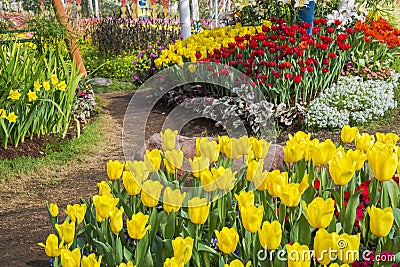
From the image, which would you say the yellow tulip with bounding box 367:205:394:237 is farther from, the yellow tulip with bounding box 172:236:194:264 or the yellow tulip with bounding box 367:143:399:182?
the yellow tulip with bounding box 172:236:194:264

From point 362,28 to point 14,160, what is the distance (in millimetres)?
4535

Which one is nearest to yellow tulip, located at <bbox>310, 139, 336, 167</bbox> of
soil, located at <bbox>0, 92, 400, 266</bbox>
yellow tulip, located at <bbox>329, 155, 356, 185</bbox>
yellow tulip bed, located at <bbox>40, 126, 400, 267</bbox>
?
yellow tulip bed, located at <bbox>40, 126, 400, 267</bbox>

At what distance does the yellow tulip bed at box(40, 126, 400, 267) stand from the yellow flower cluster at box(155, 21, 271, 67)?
499 centimetres

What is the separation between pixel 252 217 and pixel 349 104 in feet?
15.8

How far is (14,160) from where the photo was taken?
5492mm

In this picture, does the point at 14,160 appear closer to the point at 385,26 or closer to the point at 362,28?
the point at 362,28

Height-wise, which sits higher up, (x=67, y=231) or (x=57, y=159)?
(x=67, y=231)

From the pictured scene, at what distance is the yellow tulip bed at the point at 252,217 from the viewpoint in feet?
5.67

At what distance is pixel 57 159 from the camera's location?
5.66 m

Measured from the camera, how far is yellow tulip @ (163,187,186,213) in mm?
2008

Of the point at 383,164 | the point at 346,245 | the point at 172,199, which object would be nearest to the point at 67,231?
the point at 172,199

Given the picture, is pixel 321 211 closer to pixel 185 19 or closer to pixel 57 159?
pixel 57 159

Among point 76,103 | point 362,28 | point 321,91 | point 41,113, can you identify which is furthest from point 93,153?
point 362,28

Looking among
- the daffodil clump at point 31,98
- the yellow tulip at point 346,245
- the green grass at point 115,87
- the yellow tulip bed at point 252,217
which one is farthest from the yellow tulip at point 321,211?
the green grass at point 115,87
